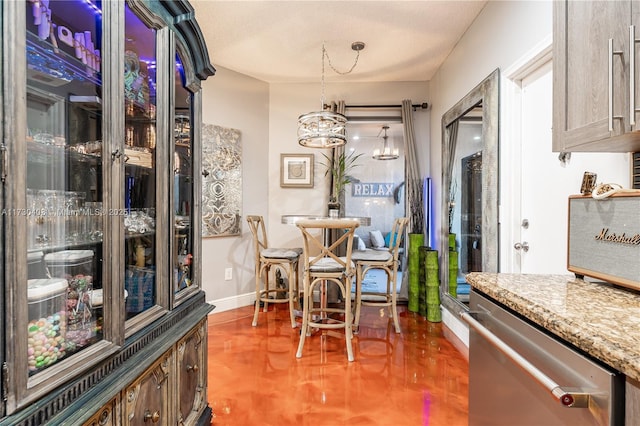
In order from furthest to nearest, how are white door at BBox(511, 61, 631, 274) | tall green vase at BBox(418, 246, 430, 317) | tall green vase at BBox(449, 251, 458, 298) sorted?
1. tall green vase at BBox(418, 246, 430, 317)
2. tall green vase at BBox(449, 251, 458, 298)
3. white door at BBox(511, 61, 631, 274)

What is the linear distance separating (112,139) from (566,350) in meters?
1.35

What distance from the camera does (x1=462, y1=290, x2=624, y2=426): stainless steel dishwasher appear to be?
596 millimetres

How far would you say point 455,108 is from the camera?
319cm

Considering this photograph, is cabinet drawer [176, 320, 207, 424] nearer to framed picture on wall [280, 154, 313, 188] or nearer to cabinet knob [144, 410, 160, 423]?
cabinet knob [144, 410, 160, 423]

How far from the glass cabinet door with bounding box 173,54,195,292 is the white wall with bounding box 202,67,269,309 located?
2011 mm

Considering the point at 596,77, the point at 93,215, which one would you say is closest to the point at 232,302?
the point at 93,215

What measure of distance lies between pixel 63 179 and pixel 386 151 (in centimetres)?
358

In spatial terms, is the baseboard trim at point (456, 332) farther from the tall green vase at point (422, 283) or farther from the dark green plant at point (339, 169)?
the dark green plant at point (339, 169)

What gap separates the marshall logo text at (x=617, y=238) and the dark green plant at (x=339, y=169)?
118 inches

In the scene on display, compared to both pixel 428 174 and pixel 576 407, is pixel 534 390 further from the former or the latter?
pixel 428 174

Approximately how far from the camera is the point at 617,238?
94 centimetres

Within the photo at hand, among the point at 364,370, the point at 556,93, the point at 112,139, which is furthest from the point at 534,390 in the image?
the point at 364,370

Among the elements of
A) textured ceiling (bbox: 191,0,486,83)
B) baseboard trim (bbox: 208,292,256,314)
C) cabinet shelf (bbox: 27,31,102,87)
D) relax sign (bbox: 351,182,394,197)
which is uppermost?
textured ceiling (bbox: 191,0,486,83)

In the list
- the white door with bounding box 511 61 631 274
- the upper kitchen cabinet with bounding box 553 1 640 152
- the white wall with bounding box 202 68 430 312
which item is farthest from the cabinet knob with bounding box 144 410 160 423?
the white wall with bounding box 202 68 430 312
